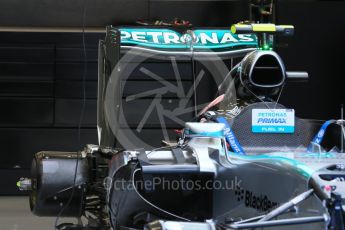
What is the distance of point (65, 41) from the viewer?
8.88 metres

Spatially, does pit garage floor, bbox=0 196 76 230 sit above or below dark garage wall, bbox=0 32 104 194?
below

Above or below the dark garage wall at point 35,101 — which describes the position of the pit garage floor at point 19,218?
below

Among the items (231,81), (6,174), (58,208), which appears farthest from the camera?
(6,174)

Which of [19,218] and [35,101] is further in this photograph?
[35,101]

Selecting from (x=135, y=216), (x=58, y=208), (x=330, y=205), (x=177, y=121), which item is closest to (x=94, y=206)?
(x=58, y=208)

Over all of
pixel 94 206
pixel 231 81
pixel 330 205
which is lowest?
pixel 94 206

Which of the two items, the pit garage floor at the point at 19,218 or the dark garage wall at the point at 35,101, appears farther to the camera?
the dark garage wall at the point at 35,101

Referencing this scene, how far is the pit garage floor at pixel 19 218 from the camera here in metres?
6.82

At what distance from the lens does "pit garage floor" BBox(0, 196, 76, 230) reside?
6824 mm

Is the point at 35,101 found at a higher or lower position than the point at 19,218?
higher

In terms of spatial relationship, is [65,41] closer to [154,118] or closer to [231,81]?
[154,118]

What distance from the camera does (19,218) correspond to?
7.32m

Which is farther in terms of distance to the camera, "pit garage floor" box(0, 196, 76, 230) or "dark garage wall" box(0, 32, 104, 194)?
"dark garage wall" box(0, 32, 104, 194)

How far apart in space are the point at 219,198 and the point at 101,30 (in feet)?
18.0
